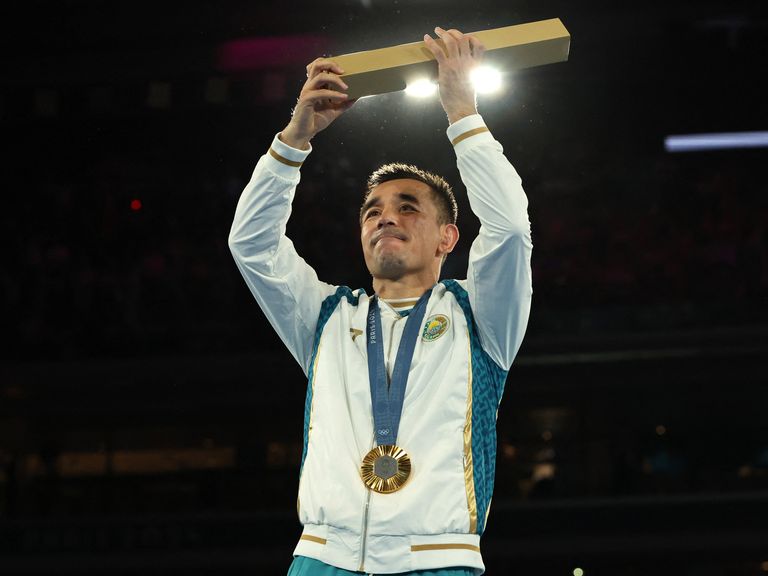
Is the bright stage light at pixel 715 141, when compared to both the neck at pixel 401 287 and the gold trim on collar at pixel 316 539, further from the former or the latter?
the gold trim on collar at pixel 316 539

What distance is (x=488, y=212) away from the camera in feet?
8.16

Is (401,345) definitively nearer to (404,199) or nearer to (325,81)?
(404,199)

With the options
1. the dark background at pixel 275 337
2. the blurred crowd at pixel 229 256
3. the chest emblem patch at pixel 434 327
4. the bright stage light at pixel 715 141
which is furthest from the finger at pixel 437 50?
the bright stage light at pixel 715 141

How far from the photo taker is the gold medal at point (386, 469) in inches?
92.5

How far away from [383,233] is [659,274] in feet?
21.1

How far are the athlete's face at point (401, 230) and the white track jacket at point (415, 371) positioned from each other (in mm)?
110

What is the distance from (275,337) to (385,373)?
6.43 metres

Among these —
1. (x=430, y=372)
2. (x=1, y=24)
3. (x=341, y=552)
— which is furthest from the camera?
(x=1, y=24)

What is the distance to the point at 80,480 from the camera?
9.34m

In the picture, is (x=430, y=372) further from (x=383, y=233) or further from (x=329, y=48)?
(x=329, y=48)

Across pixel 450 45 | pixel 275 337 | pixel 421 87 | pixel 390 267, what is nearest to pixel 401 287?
pixel 390 267

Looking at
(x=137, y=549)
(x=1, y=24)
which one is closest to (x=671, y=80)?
(x=1, y=24)

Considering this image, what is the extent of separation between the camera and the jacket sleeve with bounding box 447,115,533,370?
2.47m

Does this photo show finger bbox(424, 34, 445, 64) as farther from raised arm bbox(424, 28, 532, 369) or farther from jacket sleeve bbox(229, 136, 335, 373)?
jacket sleeve bbox(229, 136, 335, 373)
